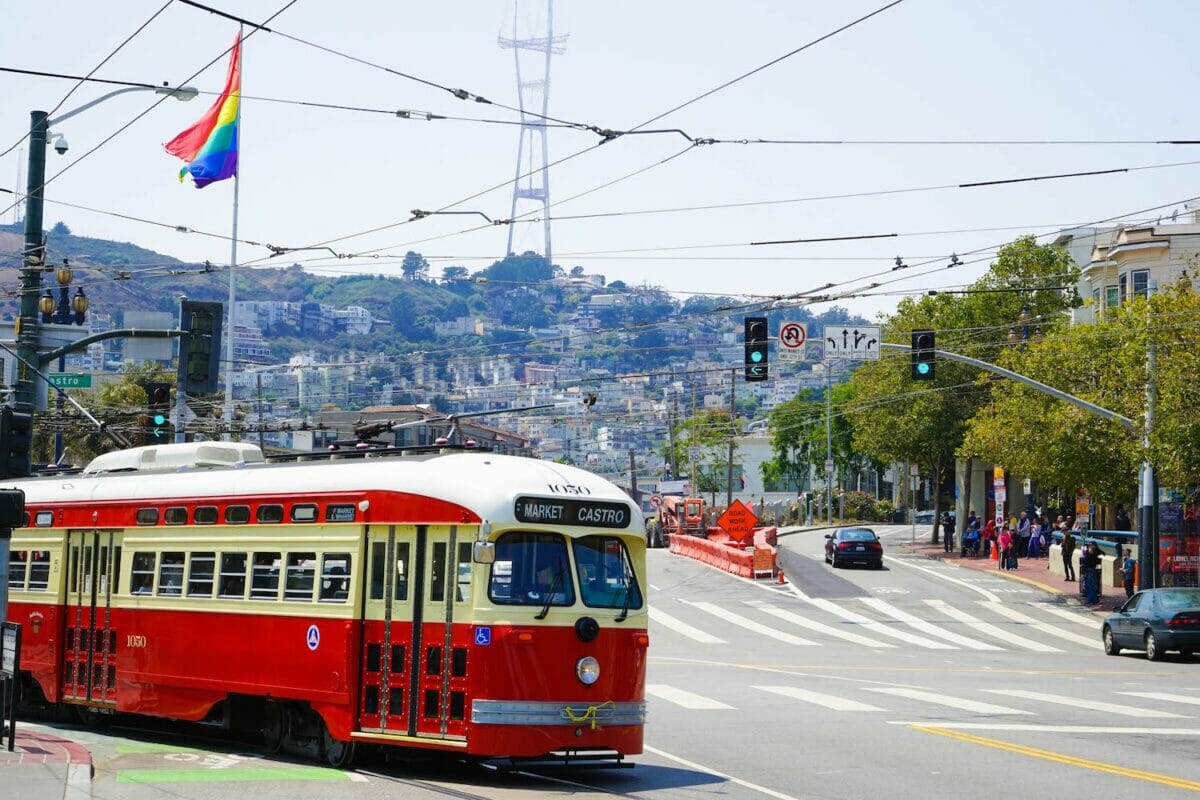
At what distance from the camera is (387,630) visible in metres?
15.4

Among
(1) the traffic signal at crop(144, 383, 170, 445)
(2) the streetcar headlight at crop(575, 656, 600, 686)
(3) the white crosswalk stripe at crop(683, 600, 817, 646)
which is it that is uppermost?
(1) the traffic signal at crop(144, 383, 170, 445)

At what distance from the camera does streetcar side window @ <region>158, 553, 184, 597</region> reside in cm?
1828

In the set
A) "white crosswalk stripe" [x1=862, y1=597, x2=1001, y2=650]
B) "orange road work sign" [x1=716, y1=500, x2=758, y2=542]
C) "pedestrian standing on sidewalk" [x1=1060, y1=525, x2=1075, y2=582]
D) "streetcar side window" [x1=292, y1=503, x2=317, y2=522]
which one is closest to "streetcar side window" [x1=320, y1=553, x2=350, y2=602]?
"streetcar side window" [x1=292, y1=503, x2=317, y2=522]

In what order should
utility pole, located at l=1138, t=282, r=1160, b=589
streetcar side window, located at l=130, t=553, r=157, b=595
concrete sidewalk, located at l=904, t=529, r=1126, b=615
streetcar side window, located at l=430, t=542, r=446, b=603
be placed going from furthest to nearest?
concrete sidewalk, located at l=904, t=529, r=1126, b=615, utility pole, located at l=1138, t=282, r=1160, b=589, streetcar side window, located at l=130, t=553, r=157, b=595, streetcar side window, located at l=430, t=542, r=446, b=603

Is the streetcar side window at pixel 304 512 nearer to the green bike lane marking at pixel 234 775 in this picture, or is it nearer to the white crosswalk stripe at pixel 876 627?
the green bike lane marking at pixel 234 775

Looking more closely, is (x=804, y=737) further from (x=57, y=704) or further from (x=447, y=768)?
(x=57, y=704)

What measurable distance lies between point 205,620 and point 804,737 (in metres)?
6.76

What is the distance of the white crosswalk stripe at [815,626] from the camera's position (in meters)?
37.2

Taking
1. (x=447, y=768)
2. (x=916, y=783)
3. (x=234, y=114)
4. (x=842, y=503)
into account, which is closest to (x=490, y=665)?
(x=447, y=768)

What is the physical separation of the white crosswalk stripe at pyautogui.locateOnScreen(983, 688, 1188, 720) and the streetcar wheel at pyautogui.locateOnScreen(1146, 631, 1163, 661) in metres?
8.49

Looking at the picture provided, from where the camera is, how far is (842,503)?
111 metres

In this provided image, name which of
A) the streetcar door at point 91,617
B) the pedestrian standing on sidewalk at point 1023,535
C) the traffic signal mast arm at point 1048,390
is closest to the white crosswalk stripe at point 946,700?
the streetcar door at point 91,617

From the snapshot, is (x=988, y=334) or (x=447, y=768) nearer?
(x=447, y=768)

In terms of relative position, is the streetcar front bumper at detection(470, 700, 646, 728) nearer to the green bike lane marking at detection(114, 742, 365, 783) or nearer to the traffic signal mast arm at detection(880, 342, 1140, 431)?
the green bike lane marking at detection(114, 742, 365, 783)
